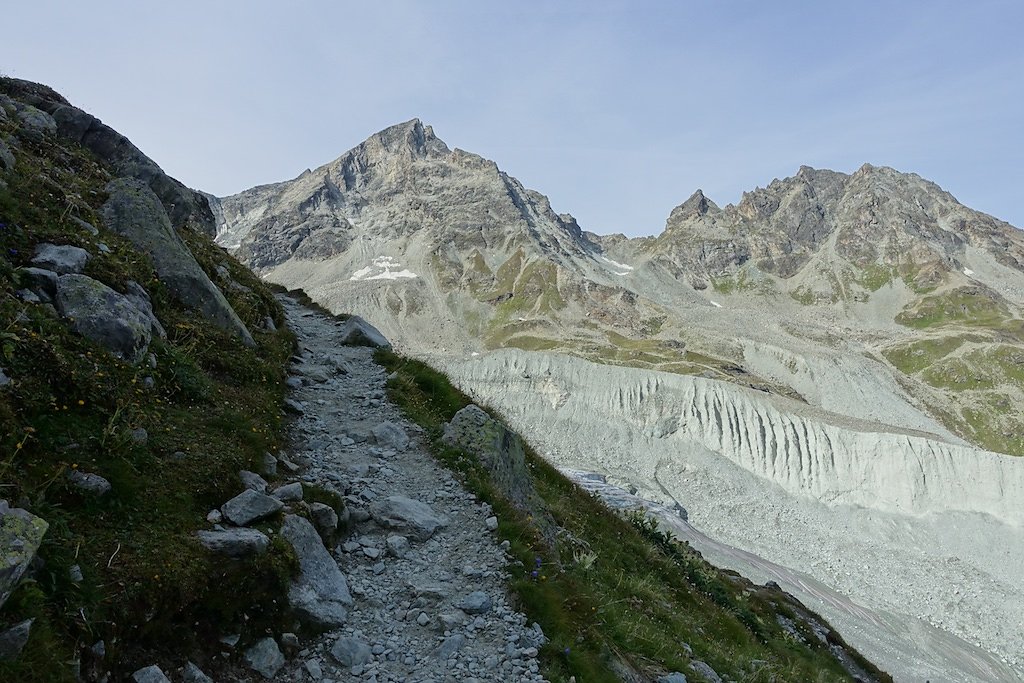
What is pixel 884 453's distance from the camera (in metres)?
85.5

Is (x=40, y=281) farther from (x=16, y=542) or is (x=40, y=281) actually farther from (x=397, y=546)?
(x=397, y=546)

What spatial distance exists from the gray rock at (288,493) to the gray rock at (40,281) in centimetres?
526

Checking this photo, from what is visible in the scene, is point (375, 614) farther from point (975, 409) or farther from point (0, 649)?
point (975, 409)

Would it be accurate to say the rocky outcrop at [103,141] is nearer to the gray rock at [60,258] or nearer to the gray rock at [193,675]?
the gray rock at [60,258]

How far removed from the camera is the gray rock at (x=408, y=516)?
9.42 metres

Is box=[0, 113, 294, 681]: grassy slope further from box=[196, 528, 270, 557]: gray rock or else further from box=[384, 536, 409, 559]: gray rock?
box=[384, 536, 409, 559]: gray rock

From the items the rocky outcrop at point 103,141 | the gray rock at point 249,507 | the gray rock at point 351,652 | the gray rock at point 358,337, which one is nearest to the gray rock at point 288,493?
the gray rock at point 249,507

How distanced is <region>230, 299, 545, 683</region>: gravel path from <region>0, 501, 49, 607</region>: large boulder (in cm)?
251

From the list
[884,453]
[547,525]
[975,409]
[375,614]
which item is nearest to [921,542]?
[884,453]

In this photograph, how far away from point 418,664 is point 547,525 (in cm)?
499

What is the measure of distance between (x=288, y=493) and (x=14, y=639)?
4.10 meters

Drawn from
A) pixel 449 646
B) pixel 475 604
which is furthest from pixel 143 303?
pixel 449 646

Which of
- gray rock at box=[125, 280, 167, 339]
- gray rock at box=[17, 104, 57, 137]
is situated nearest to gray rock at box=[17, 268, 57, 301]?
gray rock at box=[125, 280, 167, 339]

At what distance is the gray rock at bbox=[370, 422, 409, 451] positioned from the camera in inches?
483
